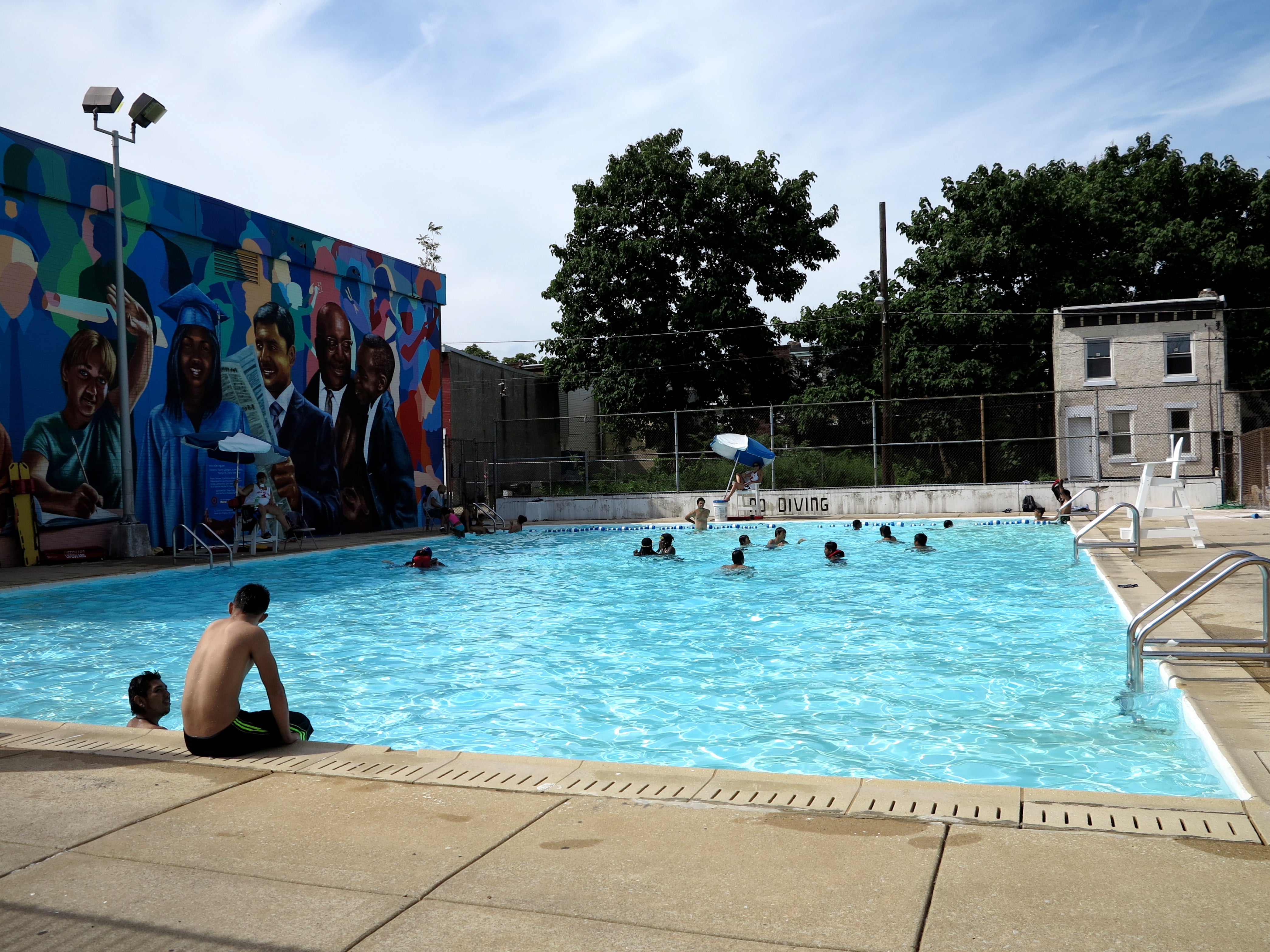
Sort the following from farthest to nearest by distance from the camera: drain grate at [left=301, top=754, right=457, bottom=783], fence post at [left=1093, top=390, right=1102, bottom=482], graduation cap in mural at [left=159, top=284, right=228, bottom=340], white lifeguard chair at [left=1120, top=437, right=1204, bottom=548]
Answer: fence post at [left=1093, top=390, right=1102, bottom=482] → graduation cap in mural at [left=159, top=284, right=228, bottom=340] → white lifeguard chair at [left=1120, top=437, right=1204, bottom=548] → drain grate at [left=301, top=754, right=457, bottom=783]

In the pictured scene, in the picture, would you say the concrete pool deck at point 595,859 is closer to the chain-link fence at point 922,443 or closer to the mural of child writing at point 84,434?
the mural of child writing at point 84,434

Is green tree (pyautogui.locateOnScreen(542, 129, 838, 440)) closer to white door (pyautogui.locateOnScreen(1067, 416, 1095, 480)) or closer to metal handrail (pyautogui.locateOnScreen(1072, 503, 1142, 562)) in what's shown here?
white door (pyautogui.locateOnScreen(1067, 416, 1095, 480))

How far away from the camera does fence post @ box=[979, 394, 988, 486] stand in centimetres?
2555

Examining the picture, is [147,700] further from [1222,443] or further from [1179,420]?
[1179,420]

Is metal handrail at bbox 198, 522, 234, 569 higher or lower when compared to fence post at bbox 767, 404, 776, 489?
lower

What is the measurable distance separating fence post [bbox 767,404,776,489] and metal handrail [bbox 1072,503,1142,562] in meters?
12.2

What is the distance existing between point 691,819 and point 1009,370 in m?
34.1

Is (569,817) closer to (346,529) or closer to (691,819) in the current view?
(691,819)

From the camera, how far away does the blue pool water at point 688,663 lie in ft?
21.8

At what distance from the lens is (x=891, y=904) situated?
2.98m

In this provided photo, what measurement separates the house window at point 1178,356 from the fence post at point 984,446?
32.2 ft

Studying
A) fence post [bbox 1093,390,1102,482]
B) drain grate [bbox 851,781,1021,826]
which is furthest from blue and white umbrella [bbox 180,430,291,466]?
fence post [bbox 1093,390,1102,482]

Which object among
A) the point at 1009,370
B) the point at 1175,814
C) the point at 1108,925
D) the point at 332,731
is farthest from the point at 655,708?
the point at 1009,370

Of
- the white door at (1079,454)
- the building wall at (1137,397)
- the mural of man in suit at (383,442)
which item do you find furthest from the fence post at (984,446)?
the mural of man in suit at (383,442)
